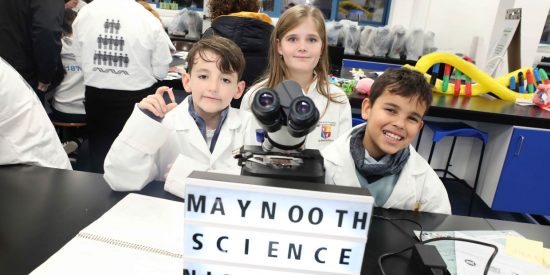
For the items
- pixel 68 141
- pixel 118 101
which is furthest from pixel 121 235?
pixel 68 141

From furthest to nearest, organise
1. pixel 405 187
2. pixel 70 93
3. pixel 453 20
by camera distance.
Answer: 1. pixel 453 20
2. pixel 70 93
3. pixel 405 187

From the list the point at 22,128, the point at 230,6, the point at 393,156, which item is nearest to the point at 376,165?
the point at 393,156

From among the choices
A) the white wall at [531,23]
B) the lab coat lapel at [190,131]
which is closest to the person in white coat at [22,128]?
the lab coat lapel at [190,131]

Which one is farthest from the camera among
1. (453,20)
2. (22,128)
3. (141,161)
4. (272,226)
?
(453,20)

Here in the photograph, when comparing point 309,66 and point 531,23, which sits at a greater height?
point 531,23

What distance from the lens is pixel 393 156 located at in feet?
3.93

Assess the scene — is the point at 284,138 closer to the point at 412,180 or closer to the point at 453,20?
the point at 412,180

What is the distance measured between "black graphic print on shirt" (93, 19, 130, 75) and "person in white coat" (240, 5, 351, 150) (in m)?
1.10

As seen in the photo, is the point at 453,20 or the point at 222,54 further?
the point at 453,20

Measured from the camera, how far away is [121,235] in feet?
2.69

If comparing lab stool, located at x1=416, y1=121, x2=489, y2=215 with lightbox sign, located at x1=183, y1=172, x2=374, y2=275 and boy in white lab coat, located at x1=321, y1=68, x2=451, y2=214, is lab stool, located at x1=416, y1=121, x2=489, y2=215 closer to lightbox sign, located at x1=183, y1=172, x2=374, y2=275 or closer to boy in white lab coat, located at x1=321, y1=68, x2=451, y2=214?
boy in white lab coat, located at x1=321, y1=68, x2=451, y2=214

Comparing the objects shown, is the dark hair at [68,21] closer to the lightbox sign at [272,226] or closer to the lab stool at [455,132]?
the lab stool at [455,132]

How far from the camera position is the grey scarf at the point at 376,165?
1.18 m

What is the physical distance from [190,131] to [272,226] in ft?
2.89
